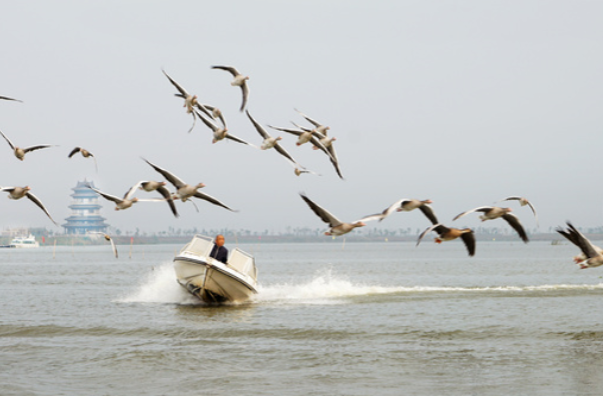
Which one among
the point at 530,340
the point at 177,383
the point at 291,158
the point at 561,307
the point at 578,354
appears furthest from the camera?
the point at 561,307

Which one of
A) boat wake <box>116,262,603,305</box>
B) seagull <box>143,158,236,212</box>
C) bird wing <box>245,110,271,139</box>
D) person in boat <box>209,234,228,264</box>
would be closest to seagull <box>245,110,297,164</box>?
bird wing <box>245,110,271,139</box>

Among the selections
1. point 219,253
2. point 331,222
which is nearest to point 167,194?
point 331,222

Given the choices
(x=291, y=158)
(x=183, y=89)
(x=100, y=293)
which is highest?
(x=183, y=89)

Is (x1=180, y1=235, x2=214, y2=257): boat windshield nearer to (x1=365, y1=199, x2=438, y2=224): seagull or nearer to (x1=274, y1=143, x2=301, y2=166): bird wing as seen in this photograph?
(x1=274, y1=143, x2=301, y2=166): bird wing

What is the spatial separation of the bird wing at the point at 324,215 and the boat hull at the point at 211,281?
17.6 meters

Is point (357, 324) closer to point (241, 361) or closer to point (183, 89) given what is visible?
point (241, 361)

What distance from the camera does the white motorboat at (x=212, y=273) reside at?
32.1 m

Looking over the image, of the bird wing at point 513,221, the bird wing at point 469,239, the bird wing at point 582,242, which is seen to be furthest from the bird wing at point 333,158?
the bird wing at point 582,242

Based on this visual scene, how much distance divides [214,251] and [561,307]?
15647mm

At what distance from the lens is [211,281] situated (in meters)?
32.8

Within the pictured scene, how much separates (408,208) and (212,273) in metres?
19.2

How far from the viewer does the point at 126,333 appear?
27.5m

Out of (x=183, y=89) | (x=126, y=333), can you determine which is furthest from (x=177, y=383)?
(x=126, y=333)

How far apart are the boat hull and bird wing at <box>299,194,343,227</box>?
57.8ft
